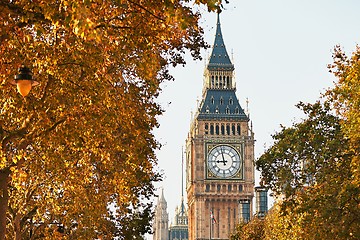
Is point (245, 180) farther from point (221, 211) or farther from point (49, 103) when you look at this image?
point (49, 103)

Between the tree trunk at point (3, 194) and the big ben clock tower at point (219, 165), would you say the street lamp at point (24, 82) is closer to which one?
the tree trunk at point (3, 194)

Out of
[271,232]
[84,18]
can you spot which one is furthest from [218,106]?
[84,18]

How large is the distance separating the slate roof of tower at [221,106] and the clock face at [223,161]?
553 cm

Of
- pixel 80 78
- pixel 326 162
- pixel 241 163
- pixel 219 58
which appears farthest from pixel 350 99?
pixel 219 58

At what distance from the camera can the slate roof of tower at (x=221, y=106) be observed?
122812 millimetres

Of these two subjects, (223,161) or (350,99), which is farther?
(223,161)

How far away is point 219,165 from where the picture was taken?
392ft

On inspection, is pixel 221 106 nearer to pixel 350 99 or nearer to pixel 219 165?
pixel 219 165

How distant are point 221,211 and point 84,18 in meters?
113

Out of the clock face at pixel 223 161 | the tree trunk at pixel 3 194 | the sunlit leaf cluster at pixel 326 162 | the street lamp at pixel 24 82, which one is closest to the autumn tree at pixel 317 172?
the sunlit leaf cluster at pixel 326 162

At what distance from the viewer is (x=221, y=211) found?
122625mm

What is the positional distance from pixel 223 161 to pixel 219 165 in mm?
881

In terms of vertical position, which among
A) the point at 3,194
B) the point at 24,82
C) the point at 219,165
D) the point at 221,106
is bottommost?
the point at 3,194

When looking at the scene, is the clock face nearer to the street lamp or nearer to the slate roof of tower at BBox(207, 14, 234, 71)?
the slate roof of tower at BBox(207, 14, 234, 71)
